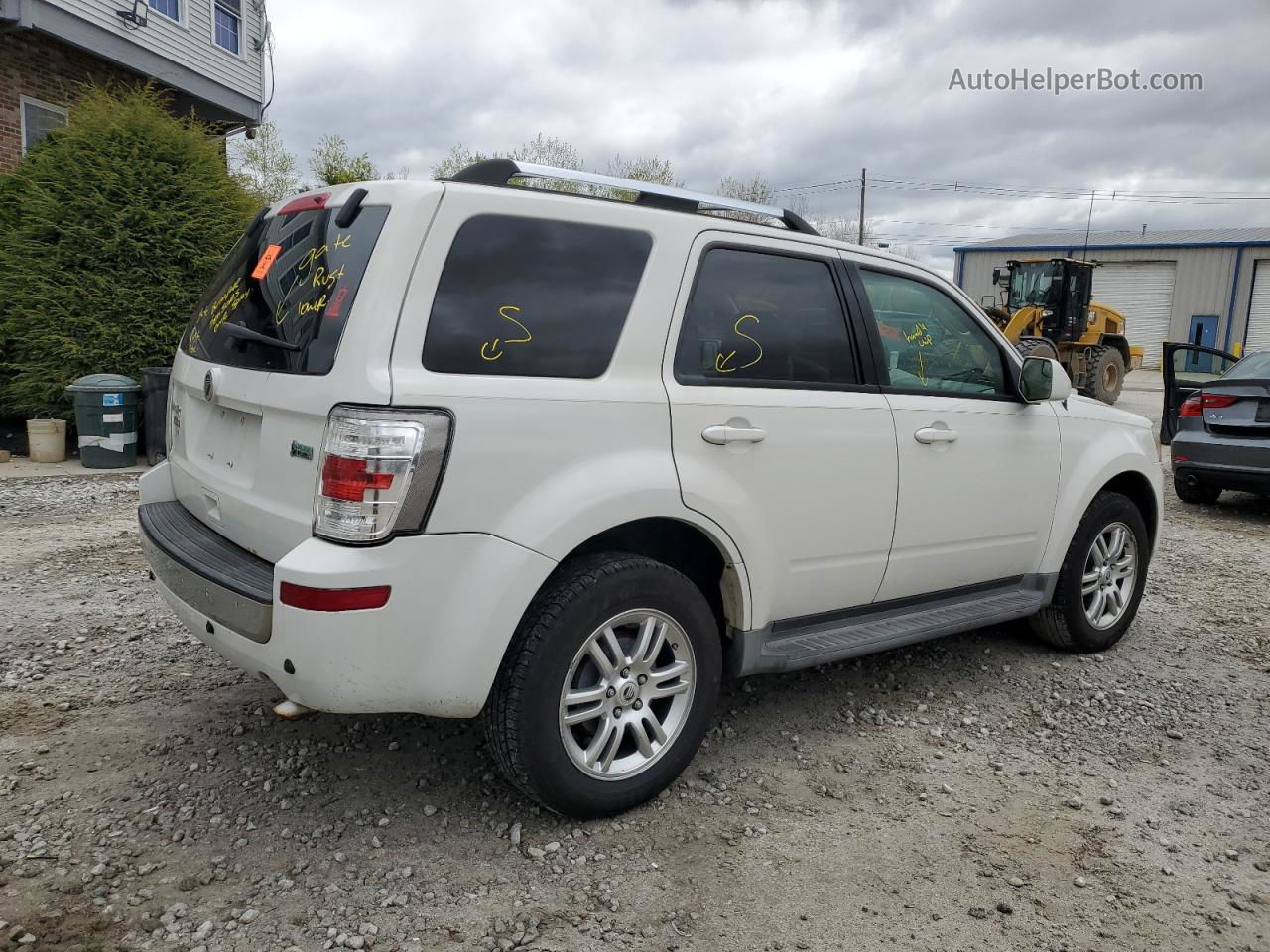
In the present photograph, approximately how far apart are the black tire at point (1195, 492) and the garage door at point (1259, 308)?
36.2m

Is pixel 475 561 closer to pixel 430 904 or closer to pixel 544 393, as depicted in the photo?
pixel 544 393

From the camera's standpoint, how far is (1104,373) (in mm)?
21438

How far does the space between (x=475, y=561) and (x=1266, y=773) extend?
305 centimetres

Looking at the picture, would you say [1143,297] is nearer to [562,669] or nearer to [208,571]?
[562,669]

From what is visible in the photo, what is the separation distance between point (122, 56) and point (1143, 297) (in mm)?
42290

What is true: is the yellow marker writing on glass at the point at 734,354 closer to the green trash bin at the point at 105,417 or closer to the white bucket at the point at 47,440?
the green trash bin at the point at 105,417

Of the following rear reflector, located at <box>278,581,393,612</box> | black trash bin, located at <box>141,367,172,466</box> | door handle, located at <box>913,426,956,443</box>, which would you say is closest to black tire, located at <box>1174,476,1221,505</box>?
door handle, located at <box>913,426,956,443</box>

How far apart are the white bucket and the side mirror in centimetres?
878

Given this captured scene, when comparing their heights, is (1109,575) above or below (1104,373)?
below

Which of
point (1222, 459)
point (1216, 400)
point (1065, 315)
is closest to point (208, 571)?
point (1222, 459)

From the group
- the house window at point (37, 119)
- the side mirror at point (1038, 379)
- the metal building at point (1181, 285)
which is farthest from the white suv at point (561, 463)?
the metal building at point (1181, 285)

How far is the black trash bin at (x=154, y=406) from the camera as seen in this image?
29.3 ft

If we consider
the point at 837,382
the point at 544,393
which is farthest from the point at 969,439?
the point at 544,393

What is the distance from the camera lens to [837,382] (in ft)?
11.6
